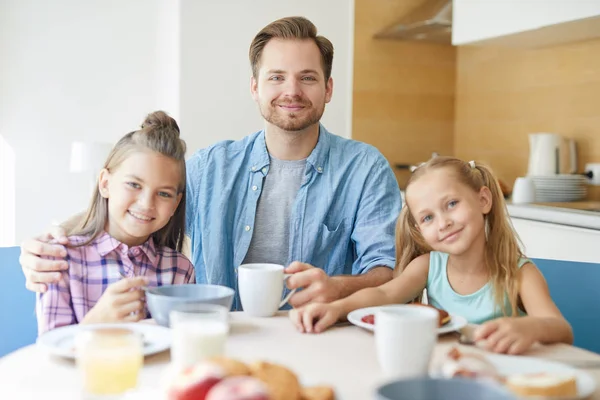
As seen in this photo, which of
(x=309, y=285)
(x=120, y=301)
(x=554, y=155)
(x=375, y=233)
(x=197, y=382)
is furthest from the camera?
(x=554, y=155)

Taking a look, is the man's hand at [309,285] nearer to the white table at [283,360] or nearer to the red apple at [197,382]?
the white table at [283,360]

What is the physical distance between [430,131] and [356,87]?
1.87 feet

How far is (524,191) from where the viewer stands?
3.11 meters

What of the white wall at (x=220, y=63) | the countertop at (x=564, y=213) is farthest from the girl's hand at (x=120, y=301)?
the white wall at (x=220, y=63)

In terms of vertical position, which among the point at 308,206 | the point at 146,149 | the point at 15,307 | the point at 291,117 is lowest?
the point at 15,307

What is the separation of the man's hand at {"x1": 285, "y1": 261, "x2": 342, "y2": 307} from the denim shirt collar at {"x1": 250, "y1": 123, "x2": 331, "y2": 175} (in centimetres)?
66

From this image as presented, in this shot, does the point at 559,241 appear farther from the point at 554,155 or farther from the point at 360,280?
the point at 360,280

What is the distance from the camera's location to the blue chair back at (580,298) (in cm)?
157

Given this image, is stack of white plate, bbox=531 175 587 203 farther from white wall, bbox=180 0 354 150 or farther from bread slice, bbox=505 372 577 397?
bread slice, bbox=505 372 577 397

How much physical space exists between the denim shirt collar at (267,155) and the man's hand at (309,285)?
0.66 m

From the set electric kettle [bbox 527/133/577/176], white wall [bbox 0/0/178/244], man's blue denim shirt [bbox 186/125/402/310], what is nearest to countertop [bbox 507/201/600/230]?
electric kettle [bbox 527/133/577/176]

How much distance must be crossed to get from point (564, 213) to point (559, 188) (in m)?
0.47

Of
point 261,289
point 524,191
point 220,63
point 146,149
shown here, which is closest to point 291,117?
point 146,149

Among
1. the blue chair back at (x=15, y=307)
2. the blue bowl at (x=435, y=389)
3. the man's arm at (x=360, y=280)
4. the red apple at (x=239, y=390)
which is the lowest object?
the blue chair back at (x=15, y=307)
